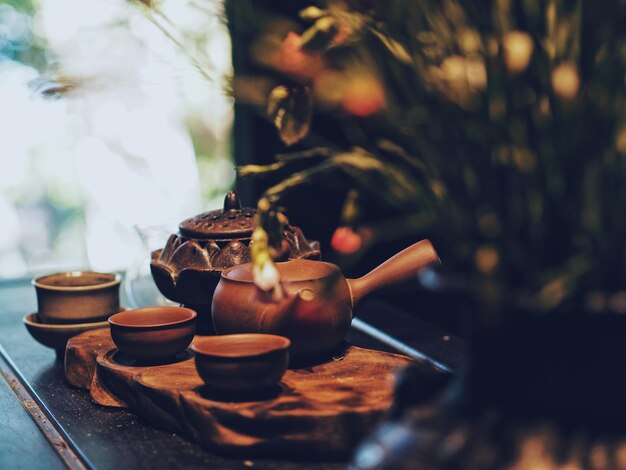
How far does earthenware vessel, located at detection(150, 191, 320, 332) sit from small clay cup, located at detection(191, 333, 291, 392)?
300 mm

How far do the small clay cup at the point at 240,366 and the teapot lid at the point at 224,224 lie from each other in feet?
1.14

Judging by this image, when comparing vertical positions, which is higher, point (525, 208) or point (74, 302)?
point (525, 208)

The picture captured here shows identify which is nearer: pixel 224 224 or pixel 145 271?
pixel 224 224

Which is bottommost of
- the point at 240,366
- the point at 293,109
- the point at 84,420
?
the point at 84,420

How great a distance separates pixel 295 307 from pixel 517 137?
59cm

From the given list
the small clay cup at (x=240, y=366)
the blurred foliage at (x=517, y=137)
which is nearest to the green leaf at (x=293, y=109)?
the blurred foliage at (x=517, y=137)

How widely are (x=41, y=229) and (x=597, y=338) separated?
322 centimetres

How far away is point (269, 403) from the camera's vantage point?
1.14 meters

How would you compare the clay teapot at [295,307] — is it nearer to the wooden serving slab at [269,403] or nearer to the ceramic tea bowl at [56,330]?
the wooden serving slab at [269,403]

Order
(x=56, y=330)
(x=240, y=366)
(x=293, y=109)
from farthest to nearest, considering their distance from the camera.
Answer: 1. (x=56, y=330)
2. (x=240, y=366)
3. (x=293, y=109)

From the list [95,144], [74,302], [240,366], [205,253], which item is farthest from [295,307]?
[95,144]

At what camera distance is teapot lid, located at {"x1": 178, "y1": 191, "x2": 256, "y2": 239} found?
148 centimetres

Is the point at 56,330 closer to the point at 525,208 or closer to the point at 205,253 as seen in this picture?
the point at 205,253

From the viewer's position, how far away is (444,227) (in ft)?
2.51
